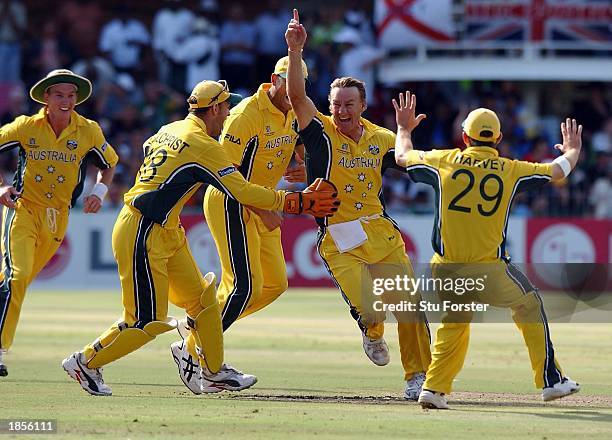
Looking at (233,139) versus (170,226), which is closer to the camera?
(170,226)

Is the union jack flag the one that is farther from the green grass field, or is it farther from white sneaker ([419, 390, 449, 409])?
white sneaker ([419, 390, 449, 409])

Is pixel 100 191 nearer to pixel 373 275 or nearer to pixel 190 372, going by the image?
pixel 190 372

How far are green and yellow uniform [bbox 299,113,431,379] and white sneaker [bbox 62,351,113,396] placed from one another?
204 centimetres

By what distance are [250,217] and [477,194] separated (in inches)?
89.0

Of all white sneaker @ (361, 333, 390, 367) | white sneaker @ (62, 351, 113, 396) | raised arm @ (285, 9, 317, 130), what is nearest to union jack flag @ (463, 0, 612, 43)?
white sneaker @ (361, 333, 390, 367)

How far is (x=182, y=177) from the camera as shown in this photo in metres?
10.0

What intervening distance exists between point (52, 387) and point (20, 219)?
1.68 m

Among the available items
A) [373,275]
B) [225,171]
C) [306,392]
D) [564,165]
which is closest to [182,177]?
[225,171]

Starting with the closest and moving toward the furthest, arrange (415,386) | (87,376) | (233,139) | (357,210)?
Answer: (87,376) → (415,386) → (357,210) → (233,139)

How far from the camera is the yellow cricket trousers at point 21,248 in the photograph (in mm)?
11406

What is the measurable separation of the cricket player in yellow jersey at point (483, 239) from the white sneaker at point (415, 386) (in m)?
0.67

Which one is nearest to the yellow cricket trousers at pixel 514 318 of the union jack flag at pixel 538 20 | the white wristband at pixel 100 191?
the white wristband at pixel 100 191

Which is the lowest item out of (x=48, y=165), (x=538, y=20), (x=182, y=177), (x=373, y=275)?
(x=373, y=275)

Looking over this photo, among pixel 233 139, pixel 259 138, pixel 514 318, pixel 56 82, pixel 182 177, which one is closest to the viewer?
pixel 514 318
